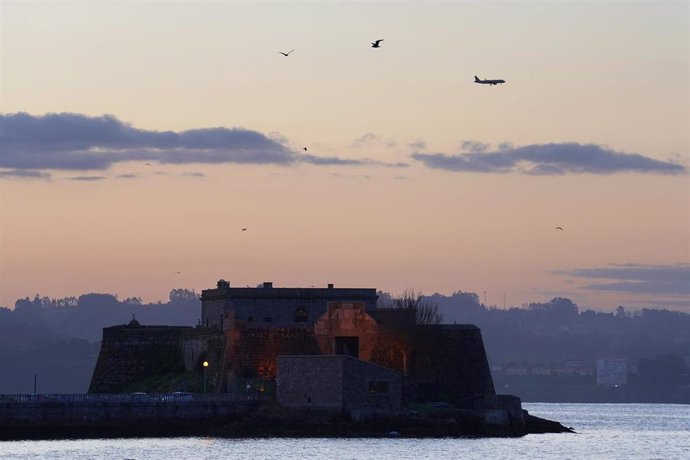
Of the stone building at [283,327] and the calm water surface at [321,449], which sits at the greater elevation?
the stone building at [283,327]

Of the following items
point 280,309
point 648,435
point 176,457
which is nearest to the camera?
point 176,457

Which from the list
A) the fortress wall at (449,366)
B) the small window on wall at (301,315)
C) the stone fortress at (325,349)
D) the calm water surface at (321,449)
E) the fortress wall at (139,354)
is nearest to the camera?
the calm water surface at (321,449)

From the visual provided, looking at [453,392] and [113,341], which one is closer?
[453,392]

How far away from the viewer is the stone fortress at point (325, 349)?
107 metres

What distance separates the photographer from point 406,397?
377 ft

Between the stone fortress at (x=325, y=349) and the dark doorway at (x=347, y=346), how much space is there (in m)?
0.06

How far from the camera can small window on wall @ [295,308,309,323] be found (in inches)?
Answer: 4828

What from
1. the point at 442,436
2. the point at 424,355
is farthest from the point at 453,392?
the point at 442,436

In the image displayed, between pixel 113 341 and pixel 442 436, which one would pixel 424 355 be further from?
pixel 113 341

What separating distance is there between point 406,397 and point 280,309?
1221 centimetres

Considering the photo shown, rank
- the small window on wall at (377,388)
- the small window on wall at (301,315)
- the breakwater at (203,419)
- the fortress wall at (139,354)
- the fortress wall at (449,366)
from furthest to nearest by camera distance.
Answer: the fortress wall at (139,354) < the small window on wall at (301,315) < the fortress wall at (449,366) < the small window on wall at (377,388) < the breakwater at (203,419)

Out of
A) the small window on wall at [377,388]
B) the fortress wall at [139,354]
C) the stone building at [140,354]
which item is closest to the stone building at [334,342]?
the stone building at [140,354]

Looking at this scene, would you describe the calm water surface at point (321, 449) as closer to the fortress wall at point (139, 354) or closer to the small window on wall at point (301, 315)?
the small window on wall at point (301, 315)

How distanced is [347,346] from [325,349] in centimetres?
167
